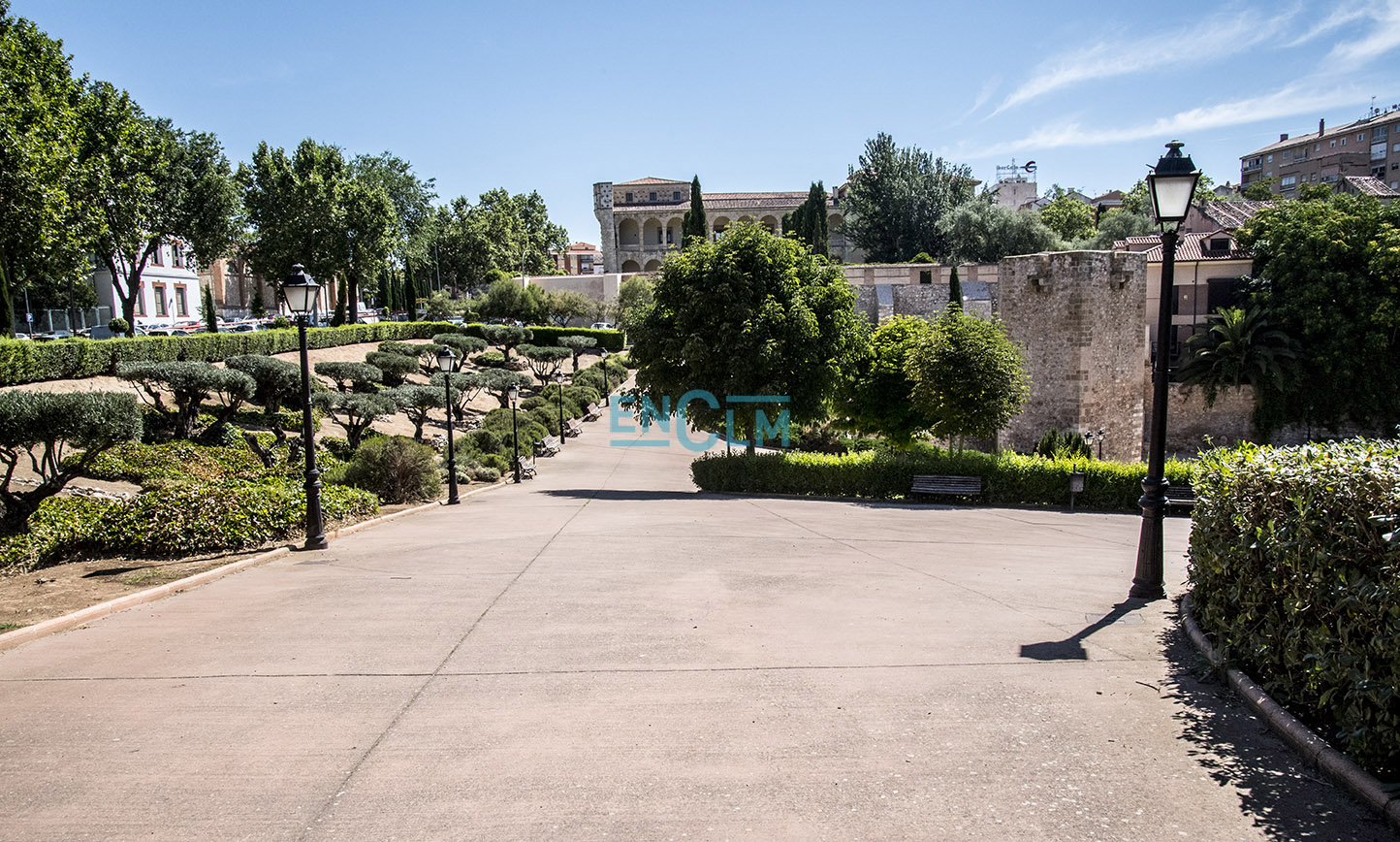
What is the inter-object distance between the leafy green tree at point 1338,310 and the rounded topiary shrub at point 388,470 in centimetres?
3104

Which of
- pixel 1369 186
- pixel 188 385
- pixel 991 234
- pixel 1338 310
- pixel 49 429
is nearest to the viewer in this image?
pixel 49 429

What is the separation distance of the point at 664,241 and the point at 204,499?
242 feet

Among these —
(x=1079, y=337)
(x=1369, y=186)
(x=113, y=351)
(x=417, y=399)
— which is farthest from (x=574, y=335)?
(x=1369, y=186)

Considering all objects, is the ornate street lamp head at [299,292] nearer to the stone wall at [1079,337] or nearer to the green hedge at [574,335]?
the stone wall at [1079,337]

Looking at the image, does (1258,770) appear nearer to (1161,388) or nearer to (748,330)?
(1161,388)

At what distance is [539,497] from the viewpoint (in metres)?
17.5

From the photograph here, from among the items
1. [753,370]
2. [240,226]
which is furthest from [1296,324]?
[240,226]

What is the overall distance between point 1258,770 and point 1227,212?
5167 cm

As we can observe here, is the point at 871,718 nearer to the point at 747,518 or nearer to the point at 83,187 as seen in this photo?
the point at 747,518

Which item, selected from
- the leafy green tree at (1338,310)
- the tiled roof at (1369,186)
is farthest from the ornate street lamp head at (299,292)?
the tiled roof at (1369,186)

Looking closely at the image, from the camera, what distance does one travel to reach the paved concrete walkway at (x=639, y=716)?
11.4ft

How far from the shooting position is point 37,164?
21.1 metres

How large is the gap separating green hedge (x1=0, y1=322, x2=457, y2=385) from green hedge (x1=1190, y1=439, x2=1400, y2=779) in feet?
85.0

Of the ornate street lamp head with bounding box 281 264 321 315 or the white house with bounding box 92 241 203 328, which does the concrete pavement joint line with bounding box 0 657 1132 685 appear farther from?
the white house with bounding box 92 241 203 328
